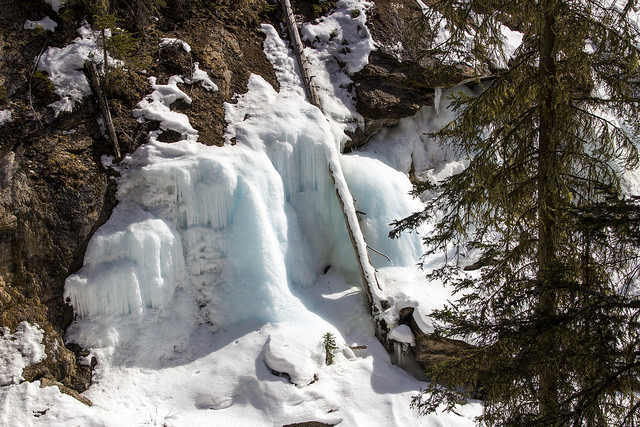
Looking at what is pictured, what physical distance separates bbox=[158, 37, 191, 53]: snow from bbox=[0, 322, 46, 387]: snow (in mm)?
6171

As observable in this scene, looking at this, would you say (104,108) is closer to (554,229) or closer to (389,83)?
(389,83)

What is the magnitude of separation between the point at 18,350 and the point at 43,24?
19.7ft

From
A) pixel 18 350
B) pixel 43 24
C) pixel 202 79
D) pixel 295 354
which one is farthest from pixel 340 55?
pixel 18 350

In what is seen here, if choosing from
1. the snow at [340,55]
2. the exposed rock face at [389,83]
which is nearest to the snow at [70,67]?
the snow at [340,55]

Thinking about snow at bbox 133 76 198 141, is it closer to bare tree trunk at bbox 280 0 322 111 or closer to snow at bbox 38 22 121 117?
snow at bbox 38 22 121 117

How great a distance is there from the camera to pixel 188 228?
8328 millimetres

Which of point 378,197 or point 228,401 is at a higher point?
point 378,197

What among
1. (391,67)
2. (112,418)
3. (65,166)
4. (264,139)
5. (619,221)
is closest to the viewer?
(619,221)

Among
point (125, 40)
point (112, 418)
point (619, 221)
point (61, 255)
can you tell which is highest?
point (125, 40)

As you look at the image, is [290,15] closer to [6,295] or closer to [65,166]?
[65,166]

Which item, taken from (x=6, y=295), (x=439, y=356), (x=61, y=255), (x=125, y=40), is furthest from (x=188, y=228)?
(x=439, y=356)

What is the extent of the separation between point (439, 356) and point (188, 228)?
4972 millimetres

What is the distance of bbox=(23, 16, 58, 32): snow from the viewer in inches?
342

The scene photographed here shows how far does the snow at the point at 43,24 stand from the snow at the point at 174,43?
1.96m
